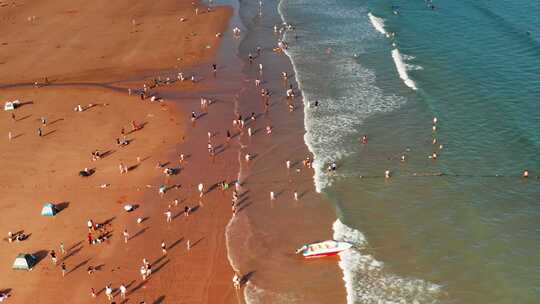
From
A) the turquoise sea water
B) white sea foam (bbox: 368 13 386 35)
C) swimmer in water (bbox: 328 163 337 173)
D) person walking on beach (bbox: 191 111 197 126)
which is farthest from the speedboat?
white sea foam (bbox: 368 13 386 35)

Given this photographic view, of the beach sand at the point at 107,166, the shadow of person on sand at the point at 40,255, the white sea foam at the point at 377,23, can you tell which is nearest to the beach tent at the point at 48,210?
the beach sand at the point at 107,166

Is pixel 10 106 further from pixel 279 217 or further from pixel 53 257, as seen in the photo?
pixel 279 217

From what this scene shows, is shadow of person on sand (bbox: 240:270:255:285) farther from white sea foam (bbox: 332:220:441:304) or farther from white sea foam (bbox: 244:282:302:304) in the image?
white sea foam (bbox: 332:220:441:304)

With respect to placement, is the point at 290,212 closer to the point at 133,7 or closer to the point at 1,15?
the point at 133,7

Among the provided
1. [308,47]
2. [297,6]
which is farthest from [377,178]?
[297,6]

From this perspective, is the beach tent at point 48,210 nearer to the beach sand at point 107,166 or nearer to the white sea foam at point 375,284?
the beach sand at point 107,166

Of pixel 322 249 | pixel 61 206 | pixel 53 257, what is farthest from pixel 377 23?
pixel 53 257
